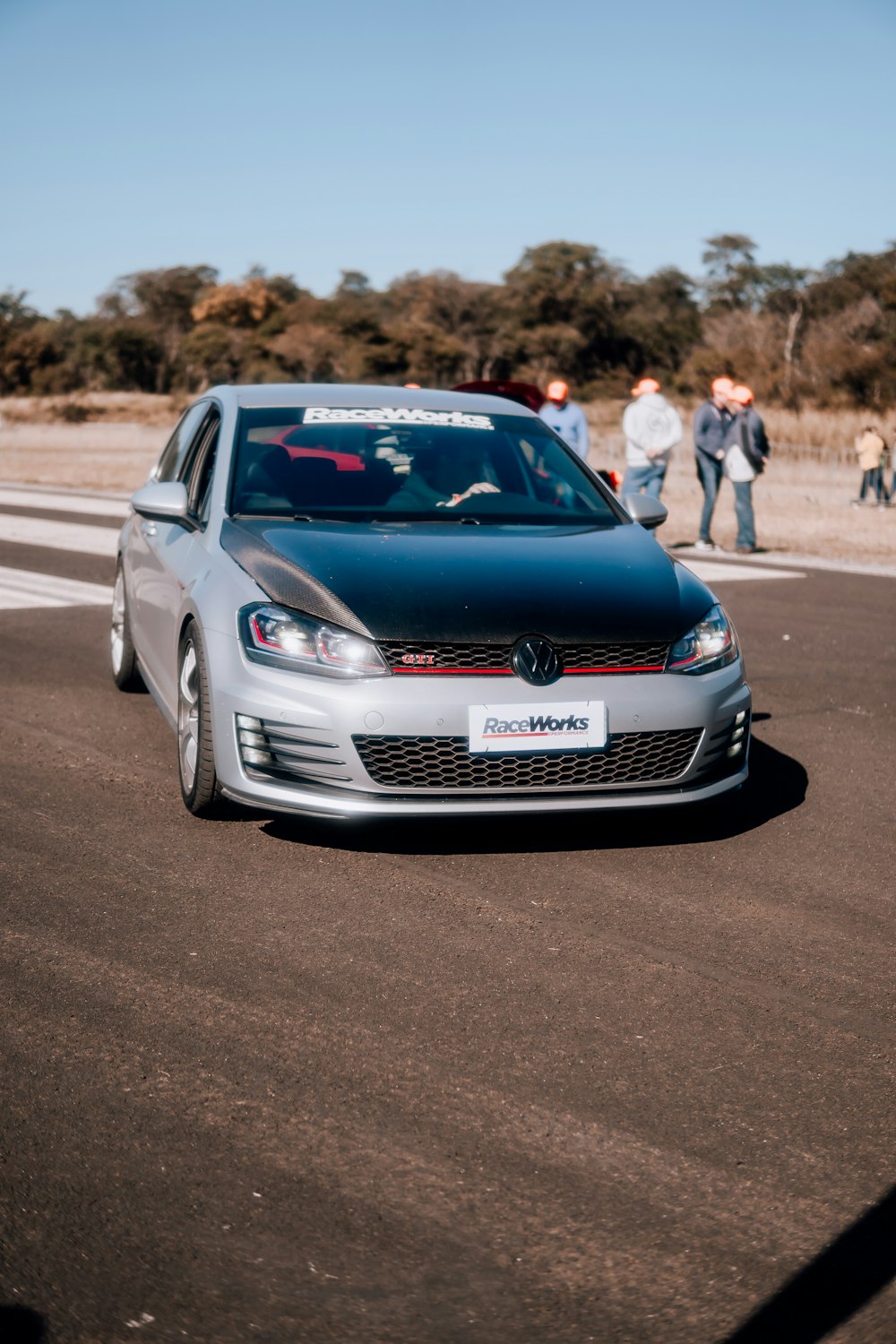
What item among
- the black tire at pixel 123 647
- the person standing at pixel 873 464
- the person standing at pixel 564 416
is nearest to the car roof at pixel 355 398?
the black tire at pixel 123 647

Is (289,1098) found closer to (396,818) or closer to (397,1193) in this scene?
(397,1193)

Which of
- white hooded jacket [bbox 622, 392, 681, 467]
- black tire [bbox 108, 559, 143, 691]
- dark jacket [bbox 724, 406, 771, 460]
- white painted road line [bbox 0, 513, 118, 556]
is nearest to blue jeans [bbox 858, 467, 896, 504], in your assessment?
dark jacket [bbox 724, 406, 771, 460]

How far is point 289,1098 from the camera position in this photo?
3443mm

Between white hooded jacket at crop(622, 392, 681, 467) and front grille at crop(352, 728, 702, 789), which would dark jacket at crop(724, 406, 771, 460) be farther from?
front grille at crop(352, 728, 702, 789)

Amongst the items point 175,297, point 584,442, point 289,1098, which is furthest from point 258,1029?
point 175,297

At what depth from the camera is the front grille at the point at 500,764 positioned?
5.00 m

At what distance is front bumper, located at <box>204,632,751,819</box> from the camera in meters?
4.97

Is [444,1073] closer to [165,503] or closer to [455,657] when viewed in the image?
[455,657]

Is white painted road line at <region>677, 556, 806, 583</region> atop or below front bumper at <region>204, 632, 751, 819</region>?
below

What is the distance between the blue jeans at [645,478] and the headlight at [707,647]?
10633mm

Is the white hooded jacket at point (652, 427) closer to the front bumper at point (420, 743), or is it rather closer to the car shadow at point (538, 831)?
the car shadow at point (538, 831)

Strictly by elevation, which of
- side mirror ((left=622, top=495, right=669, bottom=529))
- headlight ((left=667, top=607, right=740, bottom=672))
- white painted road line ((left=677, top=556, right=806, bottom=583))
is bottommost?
white painted road line ((left=677, top=556, right=806, bottom=583))

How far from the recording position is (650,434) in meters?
15.9

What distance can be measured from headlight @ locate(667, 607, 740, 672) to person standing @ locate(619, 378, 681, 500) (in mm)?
10334
